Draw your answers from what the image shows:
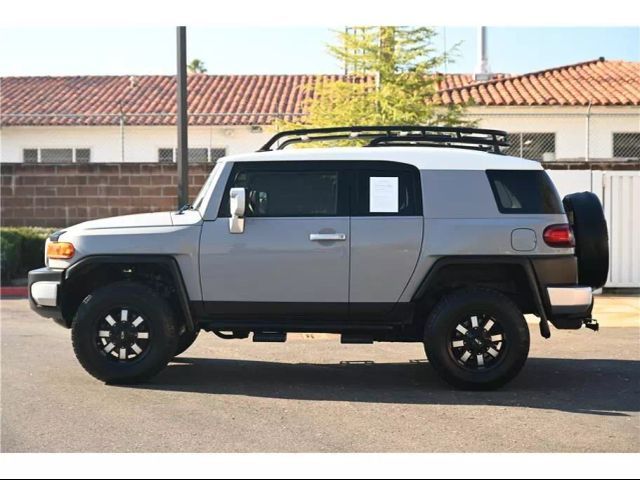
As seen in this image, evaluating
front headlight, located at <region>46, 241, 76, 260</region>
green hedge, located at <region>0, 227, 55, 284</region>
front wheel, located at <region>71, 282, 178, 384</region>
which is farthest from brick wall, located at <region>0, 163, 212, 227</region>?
front wheel, located at <region>71, 282, 178, 384</region>

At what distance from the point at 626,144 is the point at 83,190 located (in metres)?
12.8

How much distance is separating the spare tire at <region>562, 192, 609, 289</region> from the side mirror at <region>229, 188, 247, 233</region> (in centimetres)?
A: 294

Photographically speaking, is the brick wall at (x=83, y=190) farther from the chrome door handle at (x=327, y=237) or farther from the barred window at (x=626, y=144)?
the barred window at (x=626, y=144)

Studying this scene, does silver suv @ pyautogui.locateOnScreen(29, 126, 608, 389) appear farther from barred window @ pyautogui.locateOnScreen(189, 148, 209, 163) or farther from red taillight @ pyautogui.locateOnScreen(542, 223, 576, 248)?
barred window @ pyautogui.locateOnScreen(189, 148, 209, 163)

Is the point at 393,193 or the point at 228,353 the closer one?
the point at 393,193

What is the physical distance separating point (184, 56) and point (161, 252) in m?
6.68

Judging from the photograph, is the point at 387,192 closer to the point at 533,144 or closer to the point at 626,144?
the point at 533,144

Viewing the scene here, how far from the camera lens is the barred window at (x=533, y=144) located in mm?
23750

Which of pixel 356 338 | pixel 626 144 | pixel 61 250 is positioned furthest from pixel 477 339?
pixel 626 144

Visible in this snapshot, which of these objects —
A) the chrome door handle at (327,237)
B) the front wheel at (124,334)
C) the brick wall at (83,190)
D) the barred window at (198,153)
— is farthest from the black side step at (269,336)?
the barred window at (198,153)

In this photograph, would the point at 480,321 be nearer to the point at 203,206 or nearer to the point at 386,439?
the point at 386,439

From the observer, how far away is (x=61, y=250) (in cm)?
865

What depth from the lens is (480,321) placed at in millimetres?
8281

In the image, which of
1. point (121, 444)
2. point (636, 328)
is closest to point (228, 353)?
point (121, 444)
